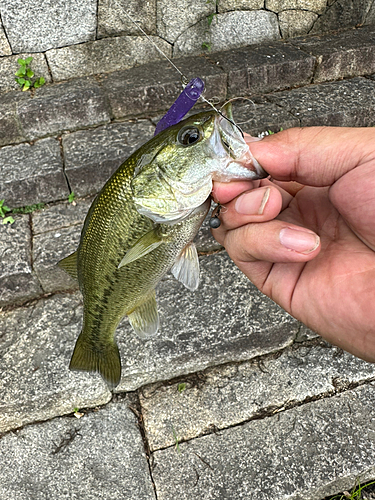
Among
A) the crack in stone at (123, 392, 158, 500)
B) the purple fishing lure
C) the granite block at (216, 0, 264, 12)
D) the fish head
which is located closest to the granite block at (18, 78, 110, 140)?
the granite block at (216, 0, 264, 12)

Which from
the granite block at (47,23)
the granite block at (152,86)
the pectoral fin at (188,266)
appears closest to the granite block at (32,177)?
the granite block at (152,86)

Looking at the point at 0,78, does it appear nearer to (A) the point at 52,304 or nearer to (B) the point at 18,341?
(A) the point at 52,304

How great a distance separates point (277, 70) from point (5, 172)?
2.76 meters

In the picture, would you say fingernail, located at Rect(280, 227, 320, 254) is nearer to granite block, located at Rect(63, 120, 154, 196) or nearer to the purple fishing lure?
the purple fishing lure

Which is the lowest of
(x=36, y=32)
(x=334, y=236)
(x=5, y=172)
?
(x=5, y=172)

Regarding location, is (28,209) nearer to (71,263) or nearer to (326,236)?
(71,263)

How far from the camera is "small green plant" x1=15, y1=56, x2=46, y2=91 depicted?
12.5 ft

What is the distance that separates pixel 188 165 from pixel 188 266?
0.49 meters

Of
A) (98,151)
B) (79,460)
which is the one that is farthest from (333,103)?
(79,460)

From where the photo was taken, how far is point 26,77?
3.92 meters

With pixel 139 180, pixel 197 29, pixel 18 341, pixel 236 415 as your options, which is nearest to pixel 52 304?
pixel 18 341

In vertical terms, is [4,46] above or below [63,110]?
above

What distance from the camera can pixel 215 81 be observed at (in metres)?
3.87

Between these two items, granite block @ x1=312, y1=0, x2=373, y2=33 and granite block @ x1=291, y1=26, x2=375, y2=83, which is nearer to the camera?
granite block @ x1=291, y1=26, x2=375, y2=83
